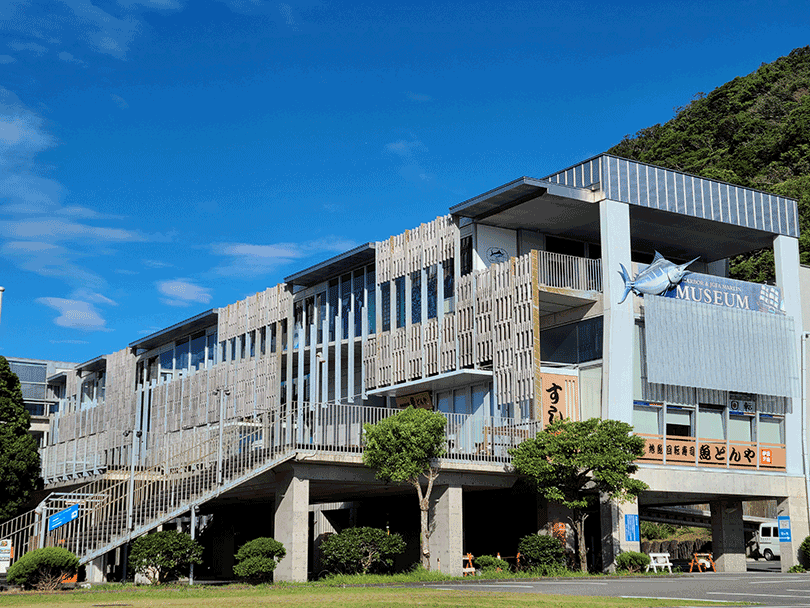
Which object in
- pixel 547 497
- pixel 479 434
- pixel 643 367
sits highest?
pixel 643 367

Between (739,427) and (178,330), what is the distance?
28.1m

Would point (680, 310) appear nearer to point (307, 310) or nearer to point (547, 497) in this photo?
point (547, 497)

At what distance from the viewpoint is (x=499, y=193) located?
30594mm

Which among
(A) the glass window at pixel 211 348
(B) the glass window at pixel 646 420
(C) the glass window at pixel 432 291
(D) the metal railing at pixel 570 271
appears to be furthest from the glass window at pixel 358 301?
(B) the glass window at pixel 646 420

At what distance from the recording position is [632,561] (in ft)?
89.7

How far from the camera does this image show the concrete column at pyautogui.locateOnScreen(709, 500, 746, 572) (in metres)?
33.9

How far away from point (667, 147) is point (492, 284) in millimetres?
44001

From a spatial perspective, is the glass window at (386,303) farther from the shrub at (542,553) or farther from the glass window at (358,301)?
the shrub at (542,553)

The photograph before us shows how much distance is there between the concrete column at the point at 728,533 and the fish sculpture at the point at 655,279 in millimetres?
8928

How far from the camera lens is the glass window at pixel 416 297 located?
113 ft

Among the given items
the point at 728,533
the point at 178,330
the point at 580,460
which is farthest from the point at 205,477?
the point at 178,330

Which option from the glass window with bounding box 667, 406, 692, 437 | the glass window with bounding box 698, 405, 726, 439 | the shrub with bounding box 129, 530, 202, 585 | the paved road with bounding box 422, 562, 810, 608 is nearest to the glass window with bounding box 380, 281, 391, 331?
the glass window with bounding box 667, 406, 692, 437

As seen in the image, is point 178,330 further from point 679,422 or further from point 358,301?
point 679,422

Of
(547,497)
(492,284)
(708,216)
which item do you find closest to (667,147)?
(708,216)
